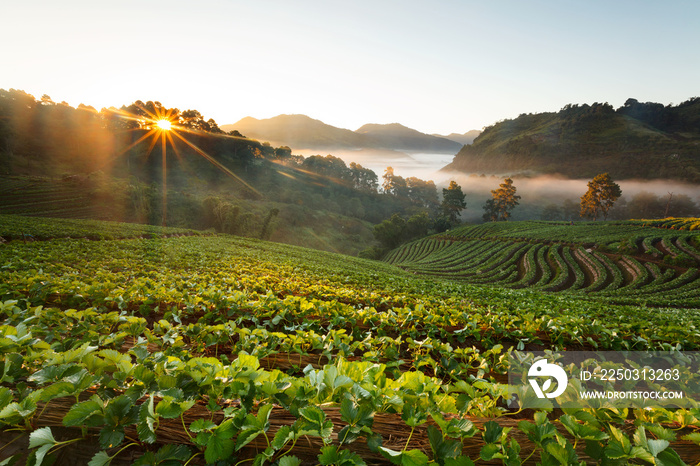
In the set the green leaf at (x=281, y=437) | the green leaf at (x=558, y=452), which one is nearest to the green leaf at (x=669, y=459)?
the green leaf at (x=558, y=452)

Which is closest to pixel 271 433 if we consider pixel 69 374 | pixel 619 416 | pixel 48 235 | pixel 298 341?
pixel 69 374

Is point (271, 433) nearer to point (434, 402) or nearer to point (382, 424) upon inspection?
point (382, 424)

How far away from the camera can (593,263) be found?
40.8 m

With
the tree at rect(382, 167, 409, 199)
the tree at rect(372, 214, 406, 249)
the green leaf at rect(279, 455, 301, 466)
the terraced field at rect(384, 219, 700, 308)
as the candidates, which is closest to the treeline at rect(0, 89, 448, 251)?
the tree at rect(382, 167, 409, 199)

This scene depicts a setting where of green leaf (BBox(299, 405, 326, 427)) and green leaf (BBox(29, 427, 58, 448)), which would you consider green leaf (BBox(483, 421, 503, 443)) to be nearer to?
green leaf (BBox(299, 405, 326, 427))

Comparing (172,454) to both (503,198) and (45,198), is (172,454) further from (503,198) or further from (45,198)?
(503,198)

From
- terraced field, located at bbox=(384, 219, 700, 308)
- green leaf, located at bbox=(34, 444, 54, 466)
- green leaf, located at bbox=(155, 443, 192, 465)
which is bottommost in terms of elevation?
terraced field, located at bbox=(384, 219, 700, 308)

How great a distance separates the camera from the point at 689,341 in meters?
4.88

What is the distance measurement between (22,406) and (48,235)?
30894mm

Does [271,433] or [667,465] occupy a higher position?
[667,465]

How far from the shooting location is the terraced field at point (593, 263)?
30969 millimetres

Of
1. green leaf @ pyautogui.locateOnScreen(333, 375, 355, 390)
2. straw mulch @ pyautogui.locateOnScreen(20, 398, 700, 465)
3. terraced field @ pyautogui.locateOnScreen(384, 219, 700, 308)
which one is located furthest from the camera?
terraced field @ pyautogui.locateOnScreen(384, 219, 700, 308)

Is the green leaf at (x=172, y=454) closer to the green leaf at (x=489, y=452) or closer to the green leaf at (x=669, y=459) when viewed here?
the green leaf at (x=489, y=452)

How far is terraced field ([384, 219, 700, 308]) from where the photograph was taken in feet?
102
